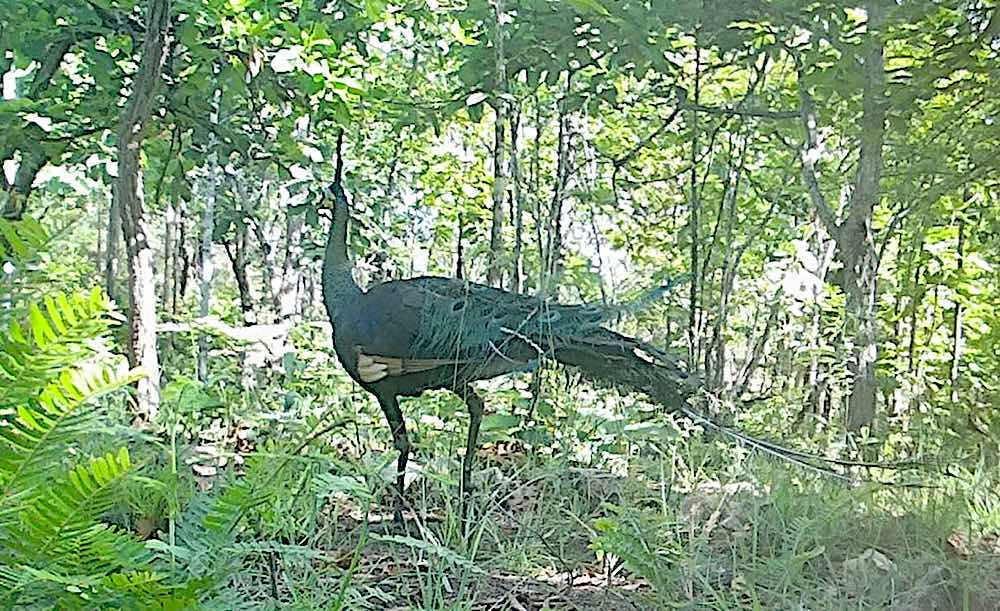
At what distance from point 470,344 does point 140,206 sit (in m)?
1.08

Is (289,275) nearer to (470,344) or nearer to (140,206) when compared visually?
(140,206)

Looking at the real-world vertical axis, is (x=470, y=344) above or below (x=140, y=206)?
below

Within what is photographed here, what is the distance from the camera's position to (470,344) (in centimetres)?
250

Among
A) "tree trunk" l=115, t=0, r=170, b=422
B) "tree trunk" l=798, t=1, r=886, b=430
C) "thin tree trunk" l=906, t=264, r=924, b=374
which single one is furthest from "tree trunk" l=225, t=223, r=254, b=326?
"thin tree trunk" l=906, t=264, r=924, b=374

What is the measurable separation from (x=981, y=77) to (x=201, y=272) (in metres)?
4.22

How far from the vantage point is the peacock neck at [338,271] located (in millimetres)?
2781

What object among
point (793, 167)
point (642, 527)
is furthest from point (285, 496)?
point (793, 167)

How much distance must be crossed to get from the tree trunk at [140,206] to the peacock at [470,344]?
57cm

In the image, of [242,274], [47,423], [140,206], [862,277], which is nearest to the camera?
[47,423]

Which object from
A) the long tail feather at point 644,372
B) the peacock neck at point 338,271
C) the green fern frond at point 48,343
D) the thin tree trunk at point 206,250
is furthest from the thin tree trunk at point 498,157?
the green fern frond at point 48,343

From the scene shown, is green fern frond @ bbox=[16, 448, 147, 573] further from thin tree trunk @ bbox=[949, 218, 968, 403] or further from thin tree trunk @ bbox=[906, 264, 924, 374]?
thin tree trunk @ bbox=[906, 264, 924, 374]

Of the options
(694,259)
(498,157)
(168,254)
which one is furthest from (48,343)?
(168,254)

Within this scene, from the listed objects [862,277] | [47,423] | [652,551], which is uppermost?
[862,277]

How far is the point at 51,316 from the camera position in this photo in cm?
91
